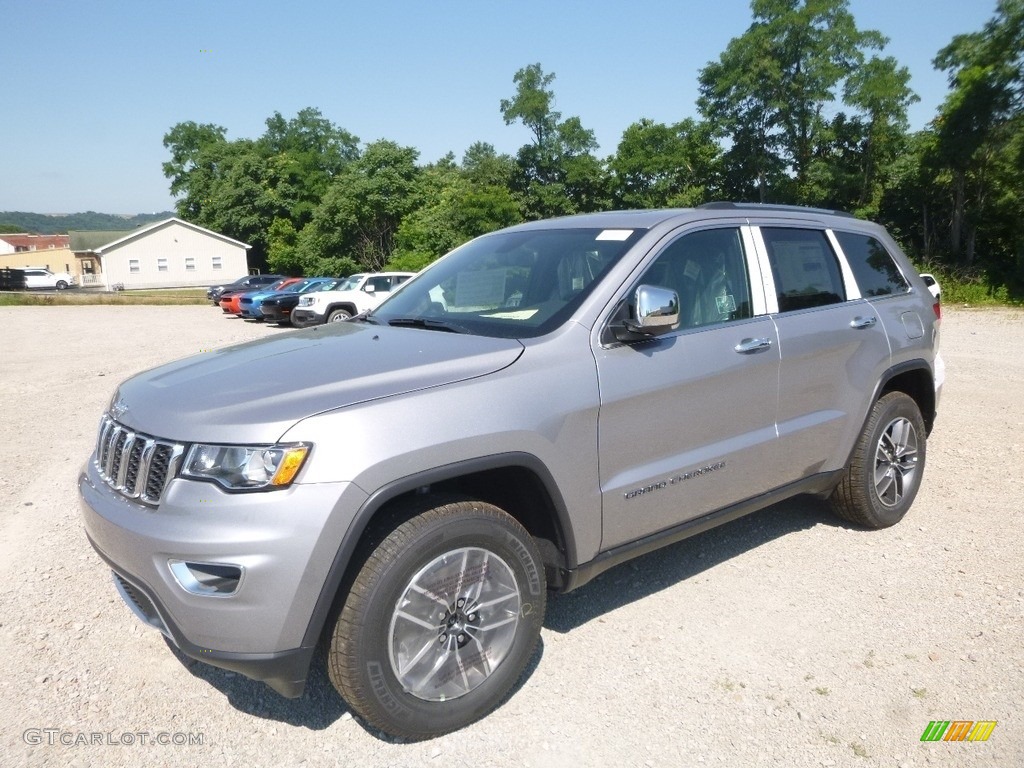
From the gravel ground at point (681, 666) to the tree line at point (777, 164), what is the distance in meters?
24.7

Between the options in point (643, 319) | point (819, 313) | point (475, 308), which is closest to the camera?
point (643, 319)

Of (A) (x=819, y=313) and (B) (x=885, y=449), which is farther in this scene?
(B) (x=885, y=449)

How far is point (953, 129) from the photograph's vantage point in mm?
26391

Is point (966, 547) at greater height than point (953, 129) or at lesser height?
lesser

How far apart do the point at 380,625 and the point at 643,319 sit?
60.2 inches

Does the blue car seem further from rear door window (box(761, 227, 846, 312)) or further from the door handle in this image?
the door handle

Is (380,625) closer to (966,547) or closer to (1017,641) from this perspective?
(1017,641)

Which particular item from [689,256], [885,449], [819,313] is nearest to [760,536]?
[885,449]

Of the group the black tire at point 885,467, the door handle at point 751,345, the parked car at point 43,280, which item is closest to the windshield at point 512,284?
the door handle at point 751,345

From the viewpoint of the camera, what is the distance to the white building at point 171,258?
65.9m

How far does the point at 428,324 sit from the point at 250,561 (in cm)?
151

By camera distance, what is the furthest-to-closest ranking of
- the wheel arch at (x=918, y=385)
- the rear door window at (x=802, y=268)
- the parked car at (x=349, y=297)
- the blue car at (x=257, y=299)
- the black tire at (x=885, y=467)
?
the blue car at (x=257, y=299), the parked car at (x=349, y=297), the wheel arch at (x=918, y=385), the black tire at (x=885, y=467), the rear door window at (x=802, y=268)

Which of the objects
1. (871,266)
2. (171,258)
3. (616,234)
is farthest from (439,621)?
(171,258)

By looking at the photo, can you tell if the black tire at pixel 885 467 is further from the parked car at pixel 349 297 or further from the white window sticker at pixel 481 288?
the parked car at pixel 349 297
